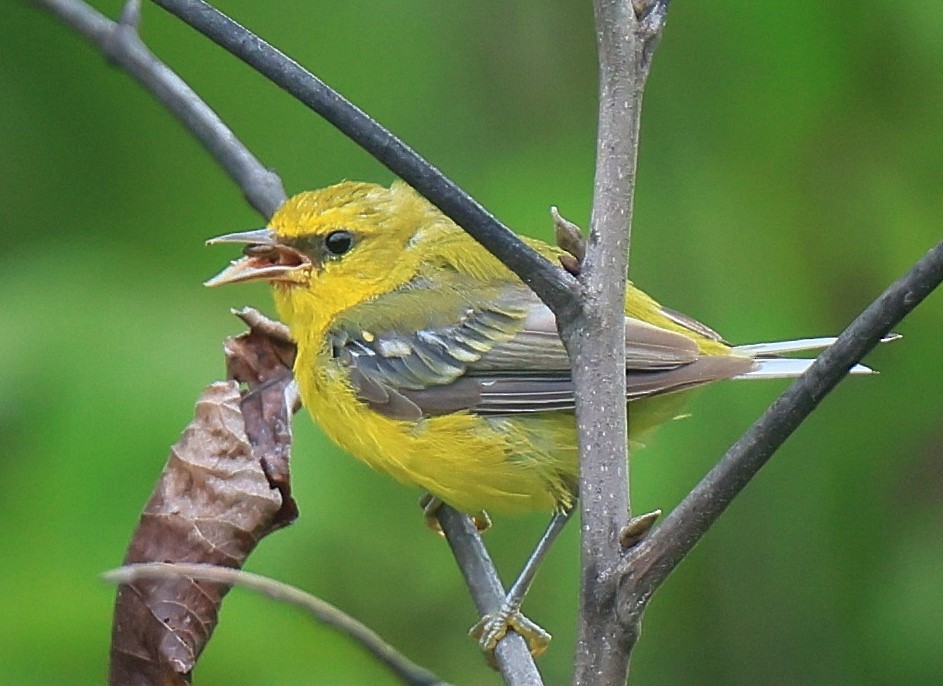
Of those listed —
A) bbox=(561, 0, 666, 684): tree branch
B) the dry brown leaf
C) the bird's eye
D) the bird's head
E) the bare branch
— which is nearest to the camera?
bbox=(561, 0, 666, 684): tree branch

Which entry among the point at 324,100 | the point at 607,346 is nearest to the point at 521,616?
the point at 607,346

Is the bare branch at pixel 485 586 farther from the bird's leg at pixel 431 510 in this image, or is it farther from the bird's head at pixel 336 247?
the bird's head at pixel 336 247

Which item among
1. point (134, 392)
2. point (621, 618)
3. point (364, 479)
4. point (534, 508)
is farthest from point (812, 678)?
point (621, 618)

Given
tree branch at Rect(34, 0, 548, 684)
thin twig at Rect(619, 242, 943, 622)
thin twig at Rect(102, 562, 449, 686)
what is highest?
tree branch at Rect(34, 0, 548, 684)

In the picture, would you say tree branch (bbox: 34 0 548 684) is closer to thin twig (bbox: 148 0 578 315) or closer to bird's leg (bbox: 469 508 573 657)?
bird's leg (bbox: 469 508 573 657)

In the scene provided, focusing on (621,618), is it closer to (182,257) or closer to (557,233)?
(557,233)

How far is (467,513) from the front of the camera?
3.44 m

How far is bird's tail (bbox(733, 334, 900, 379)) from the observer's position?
318cm

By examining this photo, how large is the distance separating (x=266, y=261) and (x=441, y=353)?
1.84 feet

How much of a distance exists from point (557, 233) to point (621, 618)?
0.55 metres

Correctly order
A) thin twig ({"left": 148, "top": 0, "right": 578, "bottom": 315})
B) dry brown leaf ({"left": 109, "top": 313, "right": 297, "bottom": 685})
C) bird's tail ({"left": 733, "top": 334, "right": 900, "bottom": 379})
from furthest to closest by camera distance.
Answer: bird's tail ({"left": 733, "top": 334, "right": 900, "bottom": 379})
dry brown leaf ({"left": 109, "top": 313, "right": 297, "bottom": 685})
thin twig ({"left": 148, "top": 0, "right": 578, "bottom": 315})

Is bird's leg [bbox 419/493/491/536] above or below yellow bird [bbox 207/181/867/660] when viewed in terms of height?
below

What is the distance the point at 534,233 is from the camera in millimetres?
3881

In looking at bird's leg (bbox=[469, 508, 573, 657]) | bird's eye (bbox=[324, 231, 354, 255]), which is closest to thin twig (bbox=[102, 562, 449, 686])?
bird's leg (bbox=[469, 508, 573, 657])
